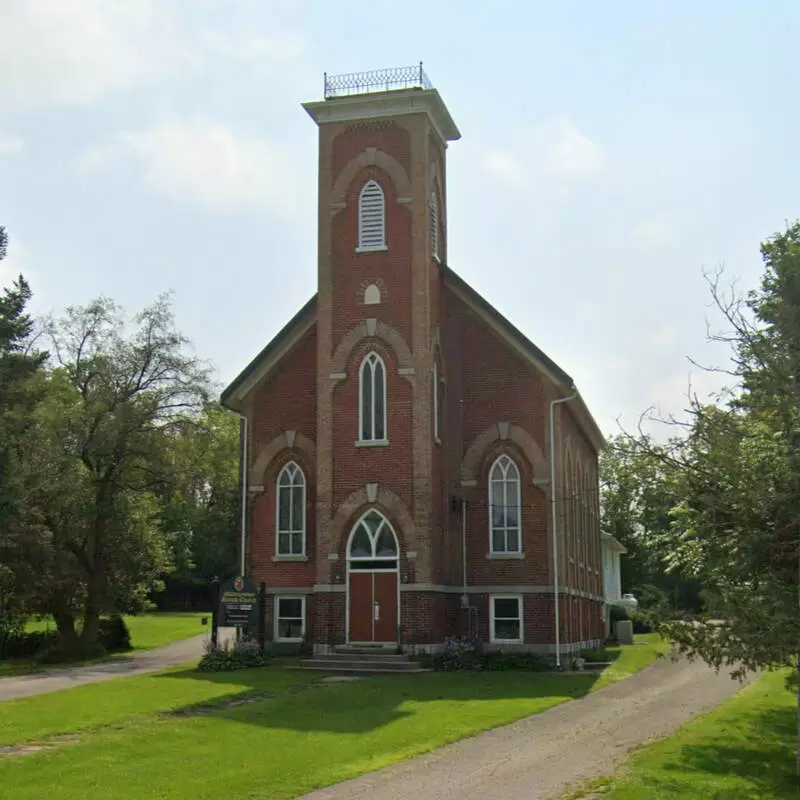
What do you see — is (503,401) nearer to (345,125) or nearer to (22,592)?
(345,125)

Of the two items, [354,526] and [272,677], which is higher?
[354,526]

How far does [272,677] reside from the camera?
26.0 metres

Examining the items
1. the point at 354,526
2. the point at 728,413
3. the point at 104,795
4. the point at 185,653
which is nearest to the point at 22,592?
the point at 185,653

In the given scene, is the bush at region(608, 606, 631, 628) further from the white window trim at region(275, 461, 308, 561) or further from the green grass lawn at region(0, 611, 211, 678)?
the white window trim at region(275, 461, 308, 561)

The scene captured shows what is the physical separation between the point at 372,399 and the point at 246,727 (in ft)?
45.6

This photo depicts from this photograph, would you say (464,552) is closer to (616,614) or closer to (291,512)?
(291,512)

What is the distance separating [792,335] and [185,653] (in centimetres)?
2846

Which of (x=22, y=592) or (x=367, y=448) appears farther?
(x=22, y=592)

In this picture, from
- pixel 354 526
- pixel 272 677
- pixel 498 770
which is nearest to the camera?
pixel 498 770

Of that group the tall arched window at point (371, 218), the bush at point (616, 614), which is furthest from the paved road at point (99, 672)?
the bush at point (616, 614)

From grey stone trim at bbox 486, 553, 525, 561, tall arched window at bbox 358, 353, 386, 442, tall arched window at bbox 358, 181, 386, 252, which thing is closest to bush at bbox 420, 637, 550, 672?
grey stone trim at bbox 486, 553, 525, 561

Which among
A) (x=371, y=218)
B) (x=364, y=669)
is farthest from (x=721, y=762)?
(x=371, y=218)

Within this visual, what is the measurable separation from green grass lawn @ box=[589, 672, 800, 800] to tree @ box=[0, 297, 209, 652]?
881 inches

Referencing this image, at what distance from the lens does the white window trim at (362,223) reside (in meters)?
31.3
